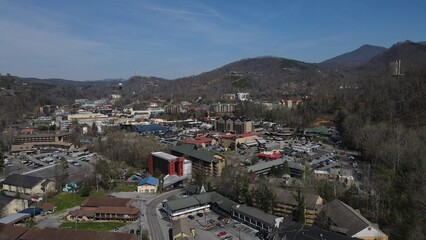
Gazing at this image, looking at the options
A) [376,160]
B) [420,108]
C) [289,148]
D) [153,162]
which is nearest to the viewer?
[376,160]

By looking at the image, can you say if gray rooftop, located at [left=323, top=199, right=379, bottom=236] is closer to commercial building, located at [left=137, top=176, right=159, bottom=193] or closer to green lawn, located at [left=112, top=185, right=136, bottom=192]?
commercial building, located at [left=137, top=176, right=159, bottom=193]

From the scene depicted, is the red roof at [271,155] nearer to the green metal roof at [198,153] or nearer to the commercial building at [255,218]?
the green metal roof at [198,153]

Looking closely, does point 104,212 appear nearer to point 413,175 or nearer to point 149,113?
point 413,175

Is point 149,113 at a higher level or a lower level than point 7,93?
lower

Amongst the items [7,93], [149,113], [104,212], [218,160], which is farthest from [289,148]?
[7,93]

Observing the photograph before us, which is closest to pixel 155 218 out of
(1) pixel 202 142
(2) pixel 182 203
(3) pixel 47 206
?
(2) pixel 182 203

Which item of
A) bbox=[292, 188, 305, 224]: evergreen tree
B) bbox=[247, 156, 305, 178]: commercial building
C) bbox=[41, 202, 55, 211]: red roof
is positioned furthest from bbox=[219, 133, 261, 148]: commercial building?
bbox=[41, 202, 55, 211]: red roof

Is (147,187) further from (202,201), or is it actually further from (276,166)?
(276,166)
